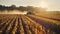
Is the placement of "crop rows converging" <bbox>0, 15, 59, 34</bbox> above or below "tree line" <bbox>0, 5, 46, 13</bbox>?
below

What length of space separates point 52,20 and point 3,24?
3.00 feet

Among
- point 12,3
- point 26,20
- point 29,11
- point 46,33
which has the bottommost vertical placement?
point 46,33

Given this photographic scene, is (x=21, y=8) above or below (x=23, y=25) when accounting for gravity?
above

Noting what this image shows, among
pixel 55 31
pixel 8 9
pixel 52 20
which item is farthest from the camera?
pixel 8 9

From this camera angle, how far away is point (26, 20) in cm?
241

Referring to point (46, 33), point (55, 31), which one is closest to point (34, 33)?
point (46, 33)

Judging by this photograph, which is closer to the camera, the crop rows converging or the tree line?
the crop rows converging

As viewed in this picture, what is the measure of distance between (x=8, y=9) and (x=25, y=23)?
0.43 meters

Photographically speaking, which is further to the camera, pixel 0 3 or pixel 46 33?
pixel 0 3

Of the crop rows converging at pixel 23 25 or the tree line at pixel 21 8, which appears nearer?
the crop rows converging at pixel 23 25

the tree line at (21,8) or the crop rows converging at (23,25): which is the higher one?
the tree line at (21,8)

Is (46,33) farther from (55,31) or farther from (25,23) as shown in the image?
(25,23)

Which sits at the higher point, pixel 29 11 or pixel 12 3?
pixel 12 3

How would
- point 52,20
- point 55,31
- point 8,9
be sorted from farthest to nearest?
1. point 8,9
2. point 52,20
3. point 55,31
